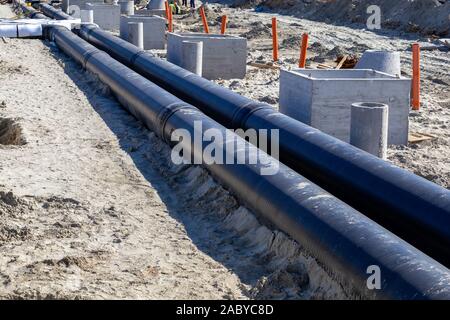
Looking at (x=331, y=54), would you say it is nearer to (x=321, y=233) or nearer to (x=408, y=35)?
(x=408, y=35)

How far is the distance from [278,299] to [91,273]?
1555 millimetres

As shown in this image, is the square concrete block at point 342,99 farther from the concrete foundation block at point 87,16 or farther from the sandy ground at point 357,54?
the concrete foundation block at point 87,16

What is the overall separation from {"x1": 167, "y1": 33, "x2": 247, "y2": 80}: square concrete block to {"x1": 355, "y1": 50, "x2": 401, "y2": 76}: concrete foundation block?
14.5 ft

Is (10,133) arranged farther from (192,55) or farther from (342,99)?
(192,55)

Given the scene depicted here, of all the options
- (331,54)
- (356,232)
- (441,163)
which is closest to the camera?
(356,232)

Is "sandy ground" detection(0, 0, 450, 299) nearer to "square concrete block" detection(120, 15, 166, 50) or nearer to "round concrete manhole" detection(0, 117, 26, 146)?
"round concrete manhole" detection(0, 117, 26, 146)

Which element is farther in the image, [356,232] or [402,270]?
[356,232]

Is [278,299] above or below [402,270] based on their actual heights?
below

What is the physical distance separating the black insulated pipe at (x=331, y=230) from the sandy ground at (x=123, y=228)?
0.21m

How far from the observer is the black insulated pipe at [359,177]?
6262 millimetres

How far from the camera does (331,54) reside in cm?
2006

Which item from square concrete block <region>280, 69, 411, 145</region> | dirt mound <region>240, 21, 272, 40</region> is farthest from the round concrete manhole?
dirt mound <region>240, 21, 272, 40</region>

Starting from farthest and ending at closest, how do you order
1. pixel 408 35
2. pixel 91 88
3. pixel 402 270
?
pixel 408 35 < pixel 91 88 < pixel 402 270

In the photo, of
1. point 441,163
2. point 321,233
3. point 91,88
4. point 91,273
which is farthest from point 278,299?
point 91,88
